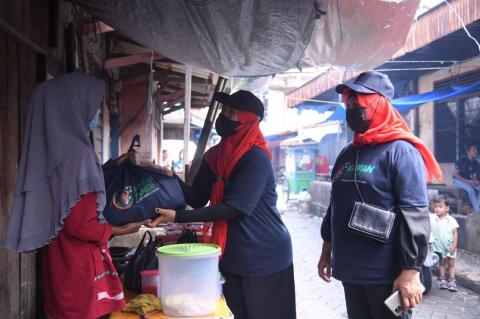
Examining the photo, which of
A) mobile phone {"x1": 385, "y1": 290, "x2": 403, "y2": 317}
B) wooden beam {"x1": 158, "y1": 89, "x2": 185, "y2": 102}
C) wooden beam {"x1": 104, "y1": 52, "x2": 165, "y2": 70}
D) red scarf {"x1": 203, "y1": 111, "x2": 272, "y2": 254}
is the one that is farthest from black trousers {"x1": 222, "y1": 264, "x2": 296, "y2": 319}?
wooden beam {"x1": 158, "y1": 89, "x2": 185, "y2": 102}

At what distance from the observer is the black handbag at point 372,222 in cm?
244

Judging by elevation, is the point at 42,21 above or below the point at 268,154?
above

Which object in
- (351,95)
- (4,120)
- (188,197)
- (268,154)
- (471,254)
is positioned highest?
(351,95)

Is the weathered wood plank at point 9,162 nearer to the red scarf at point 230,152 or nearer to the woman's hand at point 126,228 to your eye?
the woman's hand at point 126,228

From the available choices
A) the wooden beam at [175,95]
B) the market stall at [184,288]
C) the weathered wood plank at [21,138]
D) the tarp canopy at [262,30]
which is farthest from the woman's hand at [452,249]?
the weathered wood plank at [21,138]

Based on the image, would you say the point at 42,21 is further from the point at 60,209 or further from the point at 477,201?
the point at 477,201

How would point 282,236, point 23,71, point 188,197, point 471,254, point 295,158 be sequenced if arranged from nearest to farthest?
point 23,71, point 282,236, point 188,197, point 471,254, point 295,158

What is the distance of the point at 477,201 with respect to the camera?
9172 millimetres

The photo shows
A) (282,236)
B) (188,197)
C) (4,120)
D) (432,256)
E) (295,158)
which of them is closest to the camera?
(4,120)

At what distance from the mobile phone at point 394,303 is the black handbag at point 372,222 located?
30 cm

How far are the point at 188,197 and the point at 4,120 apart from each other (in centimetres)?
131

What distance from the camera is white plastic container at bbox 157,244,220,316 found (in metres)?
2.15

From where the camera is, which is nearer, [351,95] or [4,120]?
[4,120]

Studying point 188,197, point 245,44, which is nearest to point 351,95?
point 245,44
